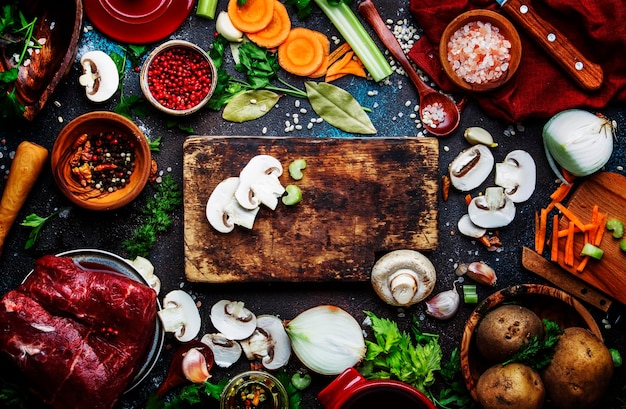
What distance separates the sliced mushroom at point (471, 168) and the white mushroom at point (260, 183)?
0.90m

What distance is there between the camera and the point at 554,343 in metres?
3.03

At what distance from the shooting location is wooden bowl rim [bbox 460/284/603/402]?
315cm

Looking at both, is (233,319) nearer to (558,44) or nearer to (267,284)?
(267,284)

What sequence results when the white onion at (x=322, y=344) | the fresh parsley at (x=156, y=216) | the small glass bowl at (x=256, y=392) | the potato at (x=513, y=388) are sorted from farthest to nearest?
the fresh parsley at (x=156, y=216) < the white onion at (x=322, y=344) < the small glass bowl at (x=256, y=392) < the potato at (x=513, y=388)

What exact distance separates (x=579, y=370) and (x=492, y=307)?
47cm

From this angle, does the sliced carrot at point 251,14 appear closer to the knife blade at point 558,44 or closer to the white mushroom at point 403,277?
the knife blade at point 558,44

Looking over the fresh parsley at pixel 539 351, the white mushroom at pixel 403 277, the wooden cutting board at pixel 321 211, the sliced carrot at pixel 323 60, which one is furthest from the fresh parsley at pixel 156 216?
the fresh parsley at pixel 539 351

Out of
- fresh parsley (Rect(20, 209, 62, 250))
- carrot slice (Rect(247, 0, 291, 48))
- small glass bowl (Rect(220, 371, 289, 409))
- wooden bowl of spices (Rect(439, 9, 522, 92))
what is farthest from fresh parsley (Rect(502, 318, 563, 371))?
fresh parsley (Rect(20, 209, 62, 250))

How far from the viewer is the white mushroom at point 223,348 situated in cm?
334

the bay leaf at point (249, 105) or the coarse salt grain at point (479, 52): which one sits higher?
the coarse salt grain at point (479, 52)

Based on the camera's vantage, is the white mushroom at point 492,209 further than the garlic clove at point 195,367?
Yes

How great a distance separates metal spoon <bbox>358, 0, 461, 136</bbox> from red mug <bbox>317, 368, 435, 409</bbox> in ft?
4.38

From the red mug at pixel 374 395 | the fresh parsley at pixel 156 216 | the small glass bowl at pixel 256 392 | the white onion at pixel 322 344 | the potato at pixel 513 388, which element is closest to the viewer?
the red mug at pixel 374 395

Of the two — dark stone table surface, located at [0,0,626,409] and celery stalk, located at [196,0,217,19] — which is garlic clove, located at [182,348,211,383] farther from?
celery stalk, located at [196,0,217,19]
